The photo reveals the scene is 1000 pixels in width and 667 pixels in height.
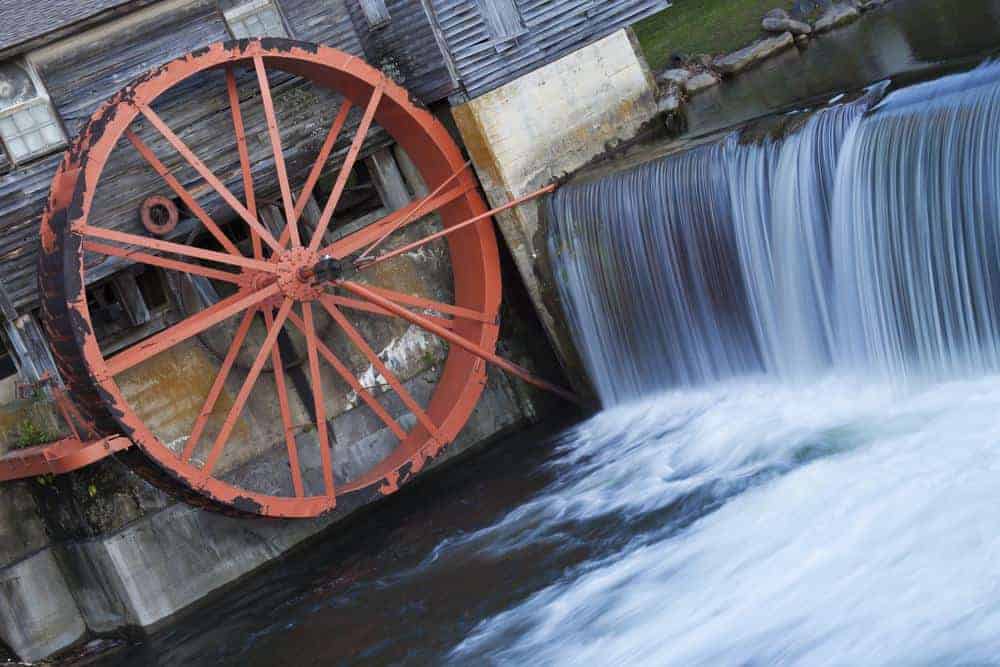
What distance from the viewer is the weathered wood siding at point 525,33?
13609mm

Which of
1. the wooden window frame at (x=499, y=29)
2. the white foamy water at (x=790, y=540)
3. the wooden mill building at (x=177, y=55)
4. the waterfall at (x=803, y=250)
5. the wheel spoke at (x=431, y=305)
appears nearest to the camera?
the white foamy water at (x=790, y=540)

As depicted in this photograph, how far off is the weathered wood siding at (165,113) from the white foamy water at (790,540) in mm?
4395

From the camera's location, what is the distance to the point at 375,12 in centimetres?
1358

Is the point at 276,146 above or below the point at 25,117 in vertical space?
below

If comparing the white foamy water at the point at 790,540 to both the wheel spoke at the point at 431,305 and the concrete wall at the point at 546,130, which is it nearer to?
the wheel spoke at the point at 431,305

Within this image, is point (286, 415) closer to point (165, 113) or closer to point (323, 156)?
point (323, 156)

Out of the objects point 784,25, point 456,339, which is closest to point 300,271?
point 456,339

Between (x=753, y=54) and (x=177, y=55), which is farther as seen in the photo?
(x=753, y=54)

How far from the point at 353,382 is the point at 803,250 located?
14.9 ft

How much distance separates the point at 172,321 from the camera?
43.7 ft

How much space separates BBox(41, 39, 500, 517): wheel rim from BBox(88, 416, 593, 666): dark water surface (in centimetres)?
49

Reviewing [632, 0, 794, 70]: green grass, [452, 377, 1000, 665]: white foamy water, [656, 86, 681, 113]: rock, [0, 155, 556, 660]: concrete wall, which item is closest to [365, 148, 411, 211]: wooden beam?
[0, 155, 556, 660]: concrete wall

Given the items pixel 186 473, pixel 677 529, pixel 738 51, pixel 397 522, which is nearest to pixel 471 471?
pixel 397 522

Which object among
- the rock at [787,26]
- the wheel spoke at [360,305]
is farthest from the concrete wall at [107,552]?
the rock at [787,26]
